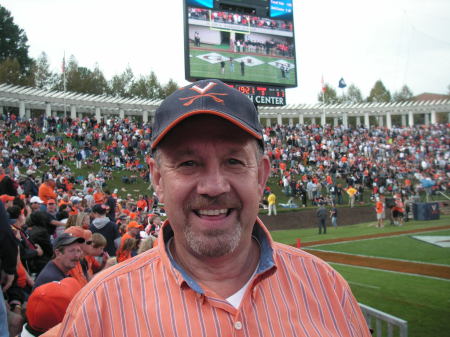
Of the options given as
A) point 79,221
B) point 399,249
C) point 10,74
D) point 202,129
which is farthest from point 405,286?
point 10,74

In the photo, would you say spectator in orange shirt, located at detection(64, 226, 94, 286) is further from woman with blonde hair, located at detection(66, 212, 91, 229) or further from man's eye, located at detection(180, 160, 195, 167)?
man's eye, located at detection(180, 160, 195, 167)

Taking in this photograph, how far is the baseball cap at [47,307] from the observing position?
10.7 feet

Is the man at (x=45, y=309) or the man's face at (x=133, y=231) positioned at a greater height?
the man at (x=45, y=309)

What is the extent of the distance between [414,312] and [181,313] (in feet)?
24.4

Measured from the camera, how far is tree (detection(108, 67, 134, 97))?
7144cm

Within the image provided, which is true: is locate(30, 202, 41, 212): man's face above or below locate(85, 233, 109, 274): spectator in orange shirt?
above

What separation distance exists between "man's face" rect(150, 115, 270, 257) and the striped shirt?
0.56 ft

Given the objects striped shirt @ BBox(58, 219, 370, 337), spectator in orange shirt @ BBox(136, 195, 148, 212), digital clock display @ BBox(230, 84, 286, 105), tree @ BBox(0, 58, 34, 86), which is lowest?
spectator in orange shirt @ BBox(136, 195, 148, 212)

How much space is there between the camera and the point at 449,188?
3161cm

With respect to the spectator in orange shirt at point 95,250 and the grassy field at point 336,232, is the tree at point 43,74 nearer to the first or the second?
the grassy field at point 336,232

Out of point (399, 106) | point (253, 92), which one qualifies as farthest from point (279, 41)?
point (399, 106)

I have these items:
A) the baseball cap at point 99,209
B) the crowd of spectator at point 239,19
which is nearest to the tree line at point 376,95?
the crowd of spectator at point 239,19

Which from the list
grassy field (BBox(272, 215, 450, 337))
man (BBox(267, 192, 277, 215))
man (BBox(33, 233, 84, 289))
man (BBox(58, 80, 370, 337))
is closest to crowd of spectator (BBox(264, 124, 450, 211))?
man (BBox(267, 192, 277, 215))

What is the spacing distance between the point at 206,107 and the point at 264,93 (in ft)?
48.5
